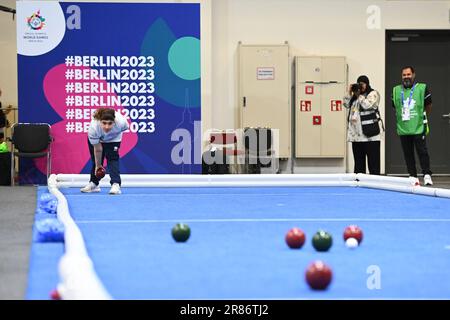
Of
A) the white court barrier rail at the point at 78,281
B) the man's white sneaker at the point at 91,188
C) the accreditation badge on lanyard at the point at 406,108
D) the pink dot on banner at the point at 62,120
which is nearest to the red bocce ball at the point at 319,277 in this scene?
the white court barrier rail at the point at 78,281

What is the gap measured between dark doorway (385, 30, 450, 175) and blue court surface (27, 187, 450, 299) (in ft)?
23.1

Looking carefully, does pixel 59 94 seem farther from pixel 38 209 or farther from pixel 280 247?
pixel 280 247

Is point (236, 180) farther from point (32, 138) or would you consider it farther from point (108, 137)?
point (32, 138)

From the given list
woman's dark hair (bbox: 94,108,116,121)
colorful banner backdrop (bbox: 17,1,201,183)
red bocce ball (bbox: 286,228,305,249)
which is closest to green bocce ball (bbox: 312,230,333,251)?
red bocce ball (bbox: 286,228,305,249)

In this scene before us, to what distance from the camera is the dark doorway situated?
14.8 metres

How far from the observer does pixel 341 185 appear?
34.2ft

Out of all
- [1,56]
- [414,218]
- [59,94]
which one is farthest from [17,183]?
[414,218]

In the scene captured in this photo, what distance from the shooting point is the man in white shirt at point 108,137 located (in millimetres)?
8445

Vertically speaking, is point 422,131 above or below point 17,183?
above

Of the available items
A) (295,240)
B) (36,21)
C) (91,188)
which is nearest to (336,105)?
(36,21)

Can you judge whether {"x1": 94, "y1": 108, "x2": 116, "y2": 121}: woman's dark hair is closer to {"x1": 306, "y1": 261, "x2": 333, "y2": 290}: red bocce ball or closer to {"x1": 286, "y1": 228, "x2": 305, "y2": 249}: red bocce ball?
{"x1": 286, "y1": 228, "x2": 305, "y2": 249}: red bocce ball

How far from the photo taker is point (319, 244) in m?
4.18

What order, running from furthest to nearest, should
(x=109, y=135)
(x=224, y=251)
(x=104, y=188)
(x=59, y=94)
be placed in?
(x=59, y=94), (x=104, y=188), (x=109, y=135), (x=224, y=251)
